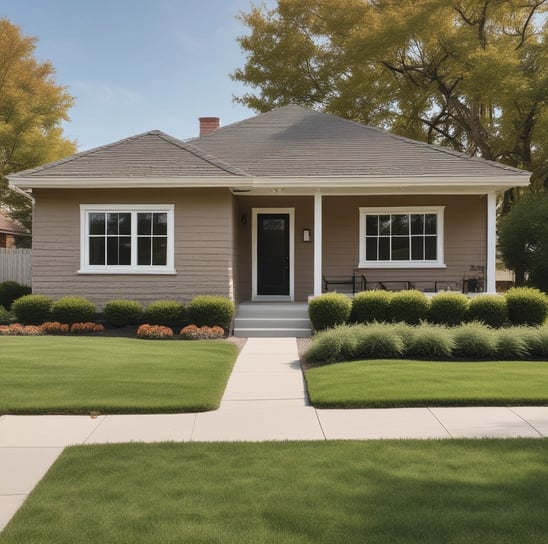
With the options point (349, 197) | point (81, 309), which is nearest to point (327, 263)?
point (349, 197)

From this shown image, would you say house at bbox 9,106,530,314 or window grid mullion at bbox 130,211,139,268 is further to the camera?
window grid mullion at bbox 130,211,139,268

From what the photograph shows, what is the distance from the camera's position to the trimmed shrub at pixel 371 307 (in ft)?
36.3

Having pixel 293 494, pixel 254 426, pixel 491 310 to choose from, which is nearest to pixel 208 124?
pixel 491 310

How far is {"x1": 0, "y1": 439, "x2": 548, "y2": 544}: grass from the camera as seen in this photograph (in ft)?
10.0

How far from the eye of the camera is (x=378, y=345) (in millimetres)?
8617

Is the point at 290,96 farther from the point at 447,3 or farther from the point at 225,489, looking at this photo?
the point at 225,489

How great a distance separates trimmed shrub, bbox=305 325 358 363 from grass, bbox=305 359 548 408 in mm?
440

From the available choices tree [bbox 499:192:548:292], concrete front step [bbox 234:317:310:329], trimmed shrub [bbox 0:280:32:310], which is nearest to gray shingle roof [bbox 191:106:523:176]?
concrete front step [bbox 234:317:310:329]

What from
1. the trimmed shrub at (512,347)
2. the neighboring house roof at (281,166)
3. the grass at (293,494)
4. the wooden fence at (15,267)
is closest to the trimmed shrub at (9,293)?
the neighboring house roof at (281,166)

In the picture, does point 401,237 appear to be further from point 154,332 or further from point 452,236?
point 154,332

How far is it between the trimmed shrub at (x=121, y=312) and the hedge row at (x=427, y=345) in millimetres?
4723

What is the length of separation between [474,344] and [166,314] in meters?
6.34

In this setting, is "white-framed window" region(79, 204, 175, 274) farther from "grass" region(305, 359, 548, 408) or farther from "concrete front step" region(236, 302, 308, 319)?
"grass" region(305, 359, 548, 408)

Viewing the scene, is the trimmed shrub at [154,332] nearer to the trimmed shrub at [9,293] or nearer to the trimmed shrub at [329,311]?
the trimmed shrub at [329,311]
